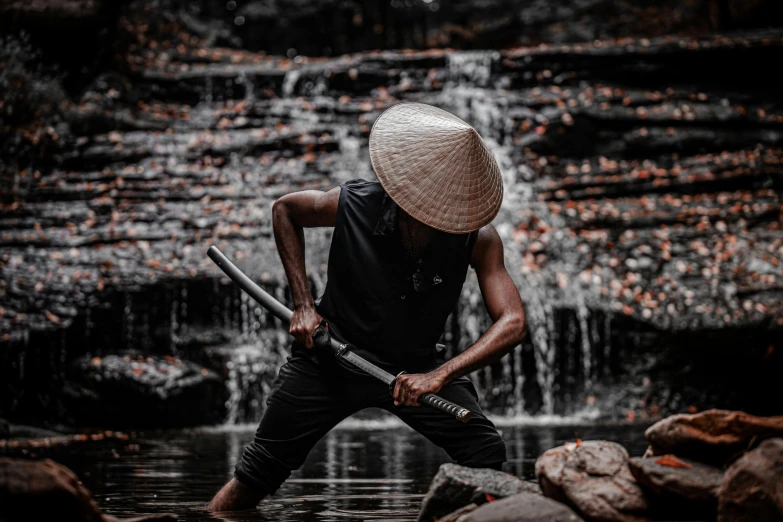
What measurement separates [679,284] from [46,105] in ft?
34.6

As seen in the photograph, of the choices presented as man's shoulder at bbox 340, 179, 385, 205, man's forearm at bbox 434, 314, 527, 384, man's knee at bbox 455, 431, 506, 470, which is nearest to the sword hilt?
man's forearm at bbox 434, 314, 527, 384

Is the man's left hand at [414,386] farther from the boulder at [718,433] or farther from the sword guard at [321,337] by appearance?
the boulder at [718,433]

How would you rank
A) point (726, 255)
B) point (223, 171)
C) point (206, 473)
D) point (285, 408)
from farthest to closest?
point (223, 171) → point (726, 255) → point (206, 473) → point (285, 408)

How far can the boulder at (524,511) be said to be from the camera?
2.69 m

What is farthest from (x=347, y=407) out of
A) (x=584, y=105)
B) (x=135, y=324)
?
(x=584, y=105)

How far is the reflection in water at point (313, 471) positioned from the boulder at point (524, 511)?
1033 mm

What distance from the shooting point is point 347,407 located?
3.88m

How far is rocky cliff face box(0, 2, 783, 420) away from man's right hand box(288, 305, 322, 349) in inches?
228

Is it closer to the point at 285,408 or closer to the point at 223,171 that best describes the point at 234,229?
the point at 223,171

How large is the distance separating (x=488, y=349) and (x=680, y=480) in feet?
3.36

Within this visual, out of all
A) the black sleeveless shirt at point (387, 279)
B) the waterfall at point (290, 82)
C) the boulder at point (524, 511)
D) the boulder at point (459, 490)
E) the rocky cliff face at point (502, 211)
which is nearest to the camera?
the boulder at point (524, 511)

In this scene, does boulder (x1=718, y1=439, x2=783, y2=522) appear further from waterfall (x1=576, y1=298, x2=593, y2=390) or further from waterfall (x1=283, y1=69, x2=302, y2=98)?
waterfall (x1=283, y1=69, x2=302, y2=98)

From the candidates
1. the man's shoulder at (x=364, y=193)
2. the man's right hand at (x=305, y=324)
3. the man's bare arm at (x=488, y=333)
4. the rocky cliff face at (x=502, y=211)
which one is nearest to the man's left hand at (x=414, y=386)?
the man's bare arm at (x=488, y=333)

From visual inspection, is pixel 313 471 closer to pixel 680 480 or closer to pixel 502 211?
pixel 680 480
